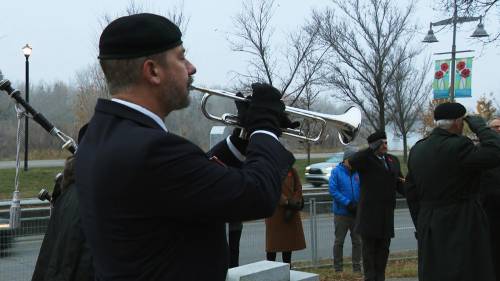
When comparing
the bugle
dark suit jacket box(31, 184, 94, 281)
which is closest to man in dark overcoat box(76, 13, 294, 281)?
the bugle

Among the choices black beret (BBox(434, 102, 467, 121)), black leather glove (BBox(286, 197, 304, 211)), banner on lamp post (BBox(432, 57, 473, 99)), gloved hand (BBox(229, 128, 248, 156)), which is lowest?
black leather glove (BBox(286, 197, 304, 211))

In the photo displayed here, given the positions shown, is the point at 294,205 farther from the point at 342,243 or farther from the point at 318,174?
the point at 318,174

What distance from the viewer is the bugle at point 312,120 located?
10.3 ft

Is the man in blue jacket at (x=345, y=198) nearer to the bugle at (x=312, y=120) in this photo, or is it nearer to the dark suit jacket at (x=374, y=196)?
the dark suit jacket at (x=374, y=196)

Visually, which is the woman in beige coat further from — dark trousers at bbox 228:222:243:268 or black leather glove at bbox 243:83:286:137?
black leather glove at bbox 243:83:286:137

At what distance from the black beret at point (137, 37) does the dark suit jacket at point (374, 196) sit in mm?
5667

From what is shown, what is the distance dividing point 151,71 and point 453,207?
147 inches

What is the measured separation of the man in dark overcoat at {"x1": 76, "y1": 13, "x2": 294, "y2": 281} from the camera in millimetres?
1805

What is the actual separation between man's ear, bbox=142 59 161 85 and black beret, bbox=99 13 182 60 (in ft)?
0.10

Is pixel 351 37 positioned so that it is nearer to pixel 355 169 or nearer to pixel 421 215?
pixel 355 169

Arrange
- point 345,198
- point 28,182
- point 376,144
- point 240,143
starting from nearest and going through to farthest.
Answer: point 240,143, point 376,144, point 345,198, point 28,182

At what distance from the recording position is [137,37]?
1900 mm

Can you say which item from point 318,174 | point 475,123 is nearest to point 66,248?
point 475,123

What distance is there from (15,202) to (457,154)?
144 inches
